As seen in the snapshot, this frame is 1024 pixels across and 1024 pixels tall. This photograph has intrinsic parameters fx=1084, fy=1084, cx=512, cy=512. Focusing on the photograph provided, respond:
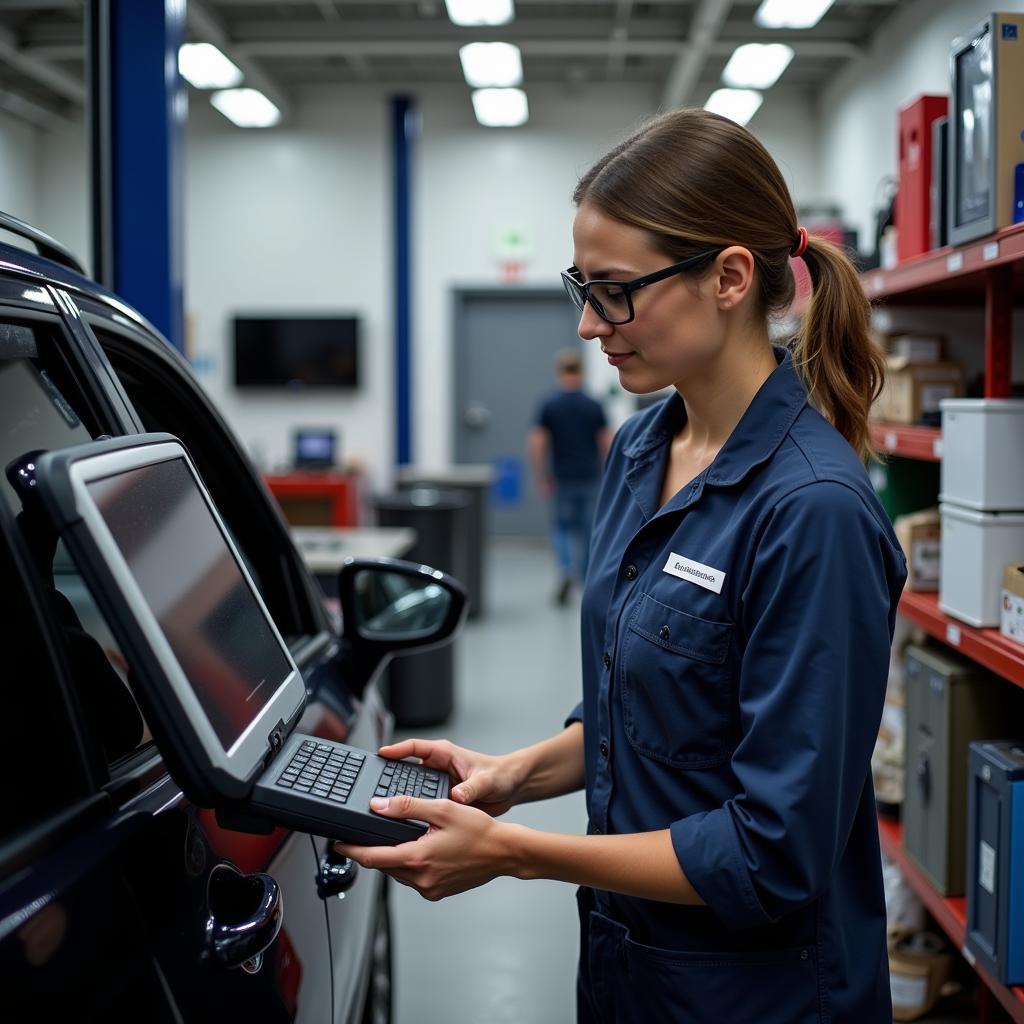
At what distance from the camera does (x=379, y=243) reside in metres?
9.60

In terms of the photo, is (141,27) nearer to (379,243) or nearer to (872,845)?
(872,845)

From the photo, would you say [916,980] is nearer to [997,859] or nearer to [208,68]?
[997,859]

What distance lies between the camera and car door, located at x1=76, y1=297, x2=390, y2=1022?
1.28 metres

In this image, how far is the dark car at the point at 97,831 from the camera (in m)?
0.74

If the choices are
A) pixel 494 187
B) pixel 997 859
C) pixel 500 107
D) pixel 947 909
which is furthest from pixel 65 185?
pixel 494 187

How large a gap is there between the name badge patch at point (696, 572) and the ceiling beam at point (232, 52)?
20.4 ft

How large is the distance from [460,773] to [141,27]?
2.30 meters

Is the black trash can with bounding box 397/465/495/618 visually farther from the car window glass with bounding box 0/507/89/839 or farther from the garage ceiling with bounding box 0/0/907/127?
the car window glass with bounding box 0/507/89/839

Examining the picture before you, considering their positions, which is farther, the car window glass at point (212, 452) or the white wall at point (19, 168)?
the white wall at point (19, 168)

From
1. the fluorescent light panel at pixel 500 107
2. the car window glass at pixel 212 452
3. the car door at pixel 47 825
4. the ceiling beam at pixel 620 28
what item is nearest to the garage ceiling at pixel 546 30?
the ceiling beam at pixel 620 28

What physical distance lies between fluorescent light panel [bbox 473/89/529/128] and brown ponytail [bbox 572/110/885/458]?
7.81 metres

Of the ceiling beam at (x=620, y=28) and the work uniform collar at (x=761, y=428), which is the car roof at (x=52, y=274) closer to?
the work uniform collar at (x=761, y=428)

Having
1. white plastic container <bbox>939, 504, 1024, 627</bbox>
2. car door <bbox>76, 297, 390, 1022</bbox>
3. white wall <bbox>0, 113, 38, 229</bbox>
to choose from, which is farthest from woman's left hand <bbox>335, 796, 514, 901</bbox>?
white plastic container <bbox>939, 504, 1024, 627</bbox>

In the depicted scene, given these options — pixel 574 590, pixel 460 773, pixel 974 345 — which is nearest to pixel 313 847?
pixel 460 773
